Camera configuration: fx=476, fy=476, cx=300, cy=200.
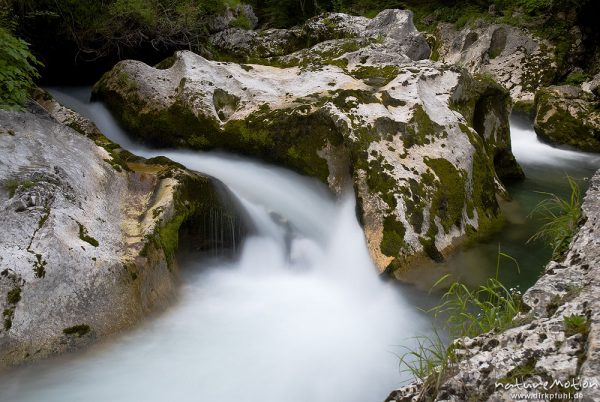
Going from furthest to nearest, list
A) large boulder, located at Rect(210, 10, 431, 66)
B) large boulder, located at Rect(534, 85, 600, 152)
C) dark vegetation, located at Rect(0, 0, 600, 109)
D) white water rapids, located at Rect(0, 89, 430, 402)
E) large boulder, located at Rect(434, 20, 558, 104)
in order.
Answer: large boulder, located at Rect(434, 20, 558, 104)
large boulder, located at Rect(534, 85, 600, 152)
large boulder, located at Rect(210, 10, 431, 66)
dark vegetation, located at Rect(0, 0, 600, 109)
white water rapids, located at Rect(0, 89, 430, 402)

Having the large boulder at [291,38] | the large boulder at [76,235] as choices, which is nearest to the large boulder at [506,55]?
the large boulder at [291,38]

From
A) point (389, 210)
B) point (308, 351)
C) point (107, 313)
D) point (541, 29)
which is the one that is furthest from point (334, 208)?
point (541, 29)

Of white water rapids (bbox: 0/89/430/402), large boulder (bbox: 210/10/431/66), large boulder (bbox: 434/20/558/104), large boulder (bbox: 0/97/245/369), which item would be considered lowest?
white water rapids (bbox: 0/89/430/402)

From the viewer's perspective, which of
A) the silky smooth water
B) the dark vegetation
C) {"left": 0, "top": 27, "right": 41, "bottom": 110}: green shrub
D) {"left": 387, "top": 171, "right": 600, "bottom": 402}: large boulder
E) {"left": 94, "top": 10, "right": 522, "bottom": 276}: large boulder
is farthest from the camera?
{"left": 94, "top": 10, "right": 522, "bottom": 276}: large boulder

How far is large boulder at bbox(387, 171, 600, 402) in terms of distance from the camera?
1770 millimetres

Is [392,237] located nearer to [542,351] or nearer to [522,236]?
[522,236]

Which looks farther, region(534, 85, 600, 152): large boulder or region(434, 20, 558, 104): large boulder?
region(434, 20, 558, 104): large boulder

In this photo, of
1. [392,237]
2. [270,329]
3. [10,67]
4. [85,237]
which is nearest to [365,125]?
[392,237]

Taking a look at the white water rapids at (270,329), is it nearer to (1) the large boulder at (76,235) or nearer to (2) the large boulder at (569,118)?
(1) the large boulder at (76,235)

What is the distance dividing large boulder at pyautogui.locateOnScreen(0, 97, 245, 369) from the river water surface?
0.21 m

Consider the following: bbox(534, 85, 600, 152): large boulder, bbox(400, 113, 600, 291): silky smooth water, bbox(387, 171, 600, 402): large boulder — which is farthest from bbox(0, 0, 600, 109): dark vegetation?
bbox(400, 113, 600, 291): silky smooth water

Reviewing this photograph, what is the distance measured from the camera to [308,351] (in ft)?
13.5

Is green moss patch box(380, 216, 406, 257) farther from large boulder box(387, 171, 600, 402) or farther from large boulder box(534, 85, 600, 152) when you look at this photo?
large boulder box(534, 85, 600, 152)

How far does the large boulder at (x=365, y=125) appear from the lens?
20.1ft
